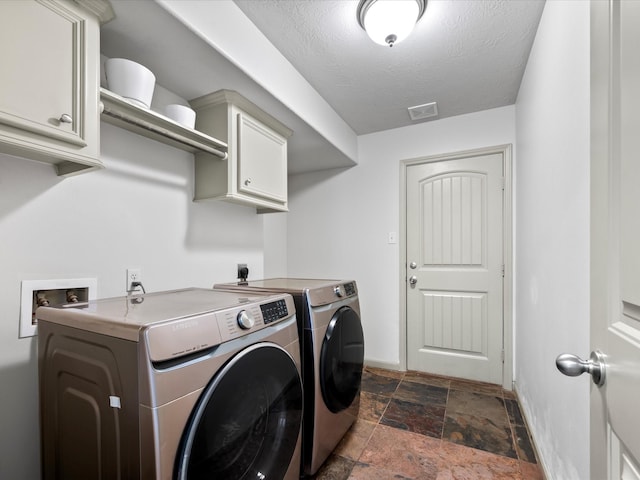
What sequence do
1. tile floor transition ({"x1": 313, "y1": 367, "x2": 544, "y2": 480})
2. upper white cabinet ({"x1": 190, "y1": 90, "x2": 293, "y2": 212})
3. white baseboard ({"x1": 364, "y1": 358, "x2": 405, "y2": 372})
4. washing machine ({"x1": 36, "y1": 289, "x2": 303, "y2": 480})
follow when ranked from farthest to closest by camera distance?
white baseboard ({"x1": 364, "y1": 358, "x2": 405, "y2": 372}) < upper white cabinet ({"x1": 190, "y1": 90, "x2": 293, "y2": 212}) < tile floor transition ({"x1": 313, "y1": 367, "x2": 544, "y2": 480}) < washing machine ({"x1": 36, "y1": 289, "x2": 303, "y2": 480})

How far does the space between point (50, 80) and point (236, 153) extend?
0.85 m

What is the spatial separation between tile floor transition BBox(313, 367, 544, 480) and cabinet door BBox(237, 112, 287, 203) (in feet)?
5.04

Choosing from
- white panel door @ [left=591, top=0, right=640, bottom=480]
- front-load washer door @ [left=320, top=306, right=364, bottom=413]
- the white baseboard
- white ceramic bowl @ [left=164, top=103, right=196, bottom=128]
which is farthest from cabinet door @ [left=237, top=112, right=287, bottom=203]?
the white baseboard

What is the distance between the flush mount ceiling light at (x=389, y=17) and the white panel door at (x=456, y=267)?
142cm

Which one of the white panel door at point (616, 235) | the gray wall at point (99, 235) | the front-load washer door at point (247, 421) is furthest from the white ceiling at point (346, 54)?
the front-load washer door at point (247, 421)

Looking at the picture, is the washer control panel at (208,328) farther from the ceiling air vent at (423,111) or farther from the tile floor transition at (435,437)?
the ceiling air vent at (423,111)

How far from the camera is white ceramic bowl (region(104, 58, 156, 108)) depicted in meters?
1.22

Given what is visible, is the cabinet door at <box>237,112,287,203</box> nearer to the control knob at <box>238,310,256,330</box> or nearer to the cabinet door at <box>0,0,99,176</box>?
the cabinet door at <box>0,0,99,176</box>

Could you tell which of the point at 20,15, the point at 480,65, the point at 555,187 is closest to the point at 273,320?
the point at 20,15

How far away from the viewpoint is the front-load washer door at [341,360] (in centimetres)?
145

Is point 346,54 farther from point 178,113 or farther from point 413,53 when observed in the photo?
point 178,113

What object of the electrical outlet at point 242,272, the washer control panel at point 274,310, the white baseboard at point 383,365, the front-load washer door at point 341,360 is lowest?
the white baseboard at point 383,365

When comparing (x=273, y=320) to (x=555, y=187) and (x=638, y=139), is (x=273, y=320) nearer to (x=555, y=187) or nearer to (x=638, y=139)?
(x=638, y=139)

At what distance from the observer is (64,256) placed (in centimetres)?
120
